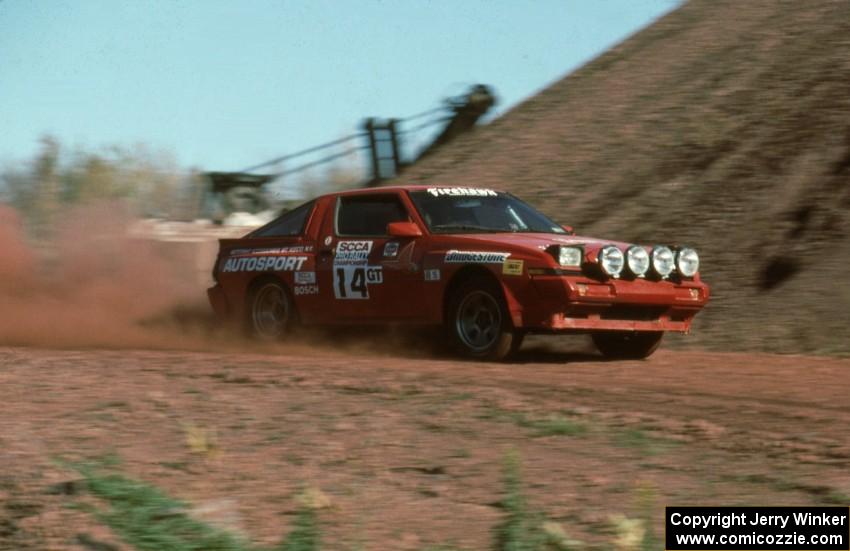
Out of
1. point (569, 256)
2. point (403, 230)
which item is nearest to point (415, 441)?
point (569, 256)

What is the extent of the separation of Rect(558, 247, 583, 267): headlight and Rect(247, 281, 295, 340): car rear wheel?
295 centimetres

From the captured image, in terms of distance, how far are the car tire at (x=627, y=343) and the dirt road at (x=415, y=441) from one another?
1.06 metres

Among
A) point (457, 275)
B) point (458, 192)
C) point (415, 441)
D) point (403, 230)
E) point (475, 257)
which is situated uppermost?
point (458, 192)

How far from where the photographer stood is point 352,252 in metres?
11.3

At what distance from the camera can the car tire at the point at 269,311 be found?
39.1 ft

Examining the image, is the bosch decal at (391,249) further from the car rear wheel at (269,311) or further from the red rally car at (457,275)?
the car rear wheel at (269,311)

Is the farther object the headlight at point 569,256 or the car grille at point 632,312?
the car grille at point 632,312

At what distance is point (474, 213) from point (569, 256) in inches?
54.7

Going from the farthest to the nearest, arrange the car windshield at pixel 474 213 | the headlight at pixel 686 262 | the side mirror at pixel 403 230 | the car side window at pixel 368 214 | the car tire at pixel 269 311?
the car tire at pixel 269 311 → the car side window at pixel 368 214 → the car windshield at pixel 474 213 → the side mirror at pixel 403 230 → the headlight at pixel 686 262

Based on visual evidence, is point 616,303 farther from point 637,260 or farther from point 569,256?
point 569,256

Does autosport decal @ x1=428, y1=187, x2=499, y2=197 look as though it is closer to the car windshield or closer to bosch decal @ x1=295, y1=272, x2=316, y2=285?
the car windshield

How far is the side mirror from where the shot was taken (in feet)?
35.1

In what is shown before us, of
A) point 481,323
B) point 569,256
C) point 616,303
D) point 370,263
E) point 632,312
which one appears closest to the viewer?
point 569,256

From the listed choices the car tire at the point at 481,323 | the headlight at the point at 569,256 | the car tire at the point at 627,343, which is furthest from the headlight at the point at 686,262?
the car tire at the point at 481,323
